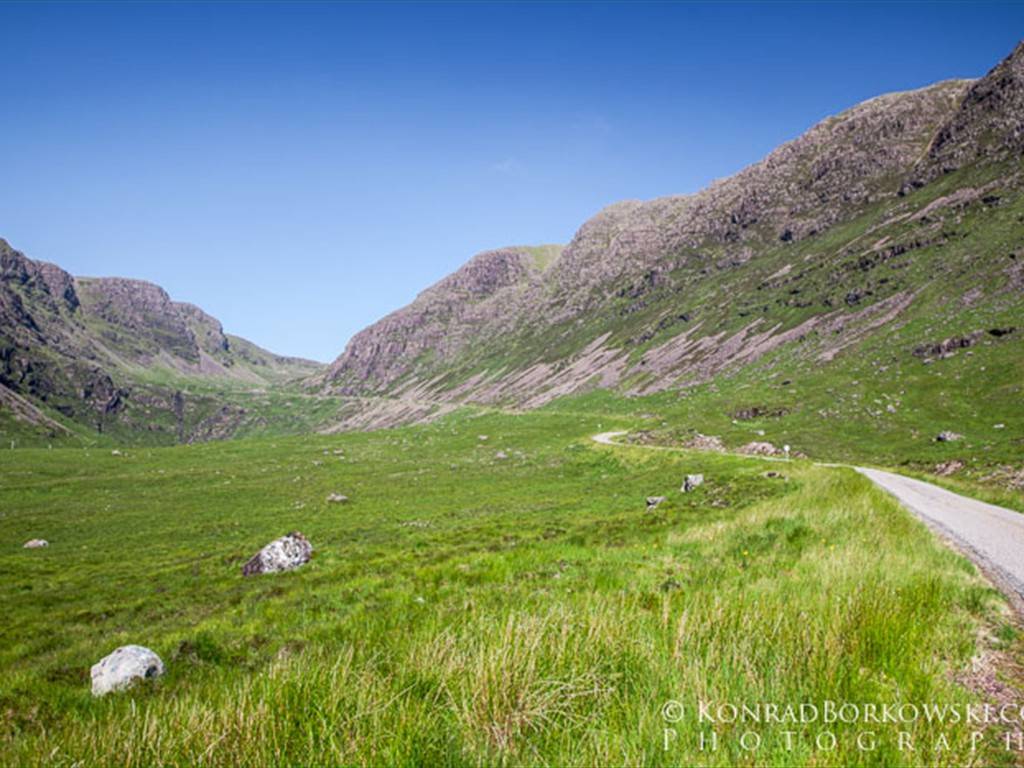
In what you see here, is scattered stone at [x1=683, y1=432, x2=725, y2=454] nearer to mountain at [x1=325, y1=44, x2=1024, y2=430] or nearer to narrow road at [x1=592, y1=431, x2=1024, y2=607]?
mountain at [x1=325, y1=44, x2=1024, y2=430]

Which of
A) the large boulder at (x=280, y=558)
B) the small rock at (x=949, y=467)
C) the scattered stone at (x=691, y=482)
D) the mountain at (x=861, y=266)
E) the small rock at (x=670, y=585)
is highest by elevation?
the mountain at (x=861, y=266)

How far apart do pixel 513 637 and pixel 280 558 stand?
21.3m

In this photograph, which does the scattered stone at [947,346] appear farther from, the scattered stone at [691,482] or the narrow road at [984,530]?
the narrow road at [984,530]

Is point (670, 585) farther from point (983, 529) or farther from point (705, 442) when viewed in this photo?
point (705, 442)

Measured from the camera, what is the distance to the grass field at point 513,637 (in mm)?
3764

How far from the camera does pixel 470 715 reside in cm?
394

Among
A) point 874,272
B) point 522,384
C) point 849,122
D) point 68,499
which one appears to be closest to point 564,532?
point 68,499

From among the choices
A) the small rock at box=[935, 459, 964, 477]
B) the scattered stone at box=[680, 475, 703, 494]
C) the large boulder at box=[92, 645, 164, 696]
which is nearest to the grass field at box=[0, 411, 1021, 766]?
the large boulder at box=[92, 645, 164, 696]

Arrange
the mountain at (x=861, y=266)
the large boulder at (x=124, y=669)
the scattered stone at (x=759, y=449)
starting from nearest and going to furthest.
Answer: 1. the large boulder at (x=124, y=669)
2. the scattered stone at (x=759, y=449)
3. the mountain at (x=861, y=266)

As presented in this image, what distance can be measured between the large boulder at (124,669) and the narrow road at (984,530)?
15.4 meters

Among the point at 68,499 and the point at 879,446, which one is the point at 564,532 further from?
the point at 68,499

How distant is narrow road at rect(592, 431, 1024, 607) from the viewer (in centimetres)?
945

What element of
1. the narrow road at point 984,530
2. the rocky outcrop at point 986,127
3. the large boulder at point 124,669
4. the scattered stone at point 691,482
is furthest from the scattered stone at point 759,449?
the rocky outcrop at point 986,127

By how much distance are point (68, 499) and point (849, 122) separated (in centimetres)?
26477
